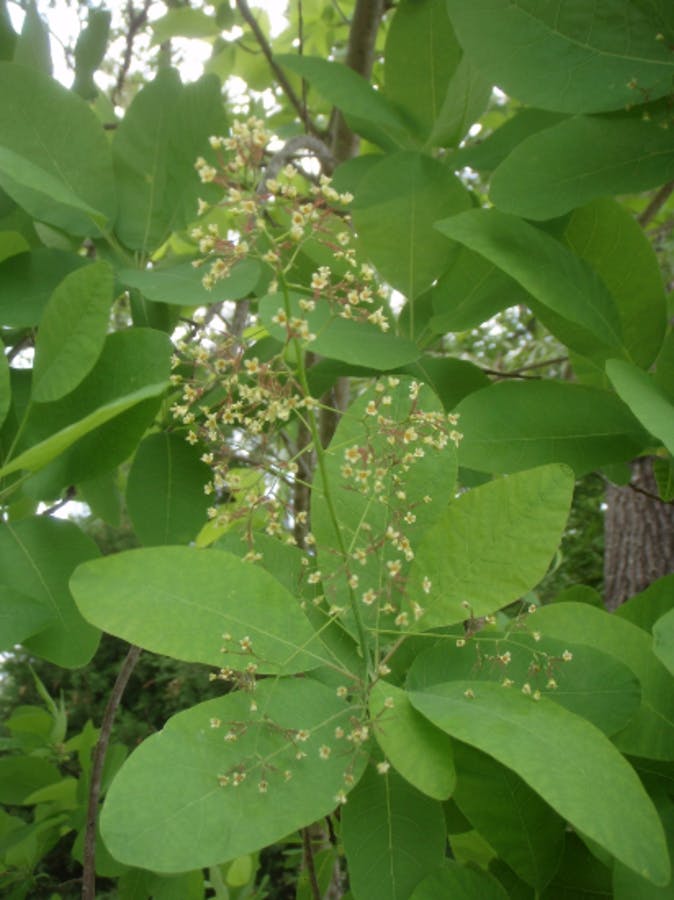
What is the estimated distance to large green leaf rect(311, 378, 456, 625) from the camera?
2.09ft

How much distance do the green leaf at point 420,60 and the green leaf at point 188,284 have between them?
0.33 metres

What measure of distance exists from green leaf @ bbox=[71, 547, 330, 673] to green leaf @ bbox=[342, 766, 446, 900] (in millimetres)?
111

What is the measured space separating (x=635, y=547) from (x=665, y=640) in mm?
2109

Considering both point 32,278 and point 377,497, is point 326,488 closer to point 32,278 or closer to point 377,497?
point 377,497

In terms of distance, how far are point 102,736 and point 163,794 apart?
45cm

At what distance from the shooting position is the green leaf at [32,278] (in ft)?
2.59

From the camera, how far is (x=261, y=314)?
2.27 feet

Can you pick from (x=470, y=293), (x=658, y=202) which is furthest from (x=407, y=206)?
(x=658, y=202)

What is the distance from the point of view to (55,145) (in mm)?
788

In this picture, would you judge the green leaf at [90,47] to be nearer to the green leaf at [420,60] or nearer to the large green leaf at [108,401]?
the green leaf at [420,60]

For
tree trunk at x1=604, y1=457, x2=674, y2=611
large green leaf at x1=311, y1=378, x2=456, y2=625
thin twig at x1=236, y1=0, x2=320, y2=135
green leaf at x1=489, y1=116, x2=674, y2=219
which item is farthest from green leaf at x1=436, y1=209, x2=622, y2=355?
tree trunk at x1=604, y1=457, x2=674, y2=611

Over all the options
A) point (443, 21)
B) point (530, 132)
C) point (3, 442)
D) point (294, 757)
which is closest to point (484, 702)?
point (294, 757)

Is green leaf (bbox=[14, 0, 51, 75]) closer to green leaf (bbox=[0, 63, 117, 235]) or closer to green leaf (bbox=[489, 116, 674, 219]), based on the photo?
green leaf (bbox=[0, 63, 117, 235])

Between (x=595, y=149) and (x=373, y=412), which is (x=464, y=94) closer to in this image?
(x=595, y=149)
